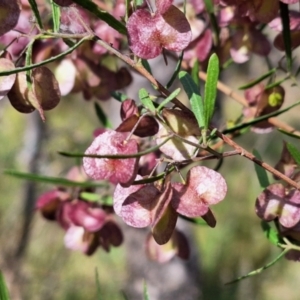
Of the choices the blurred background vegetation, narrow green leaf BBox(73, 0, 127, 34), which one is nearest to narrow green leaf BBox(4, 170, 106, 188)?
narrow green leaf BBox(73, 0, 127, 34)

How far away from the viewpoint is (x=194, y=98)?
45cm

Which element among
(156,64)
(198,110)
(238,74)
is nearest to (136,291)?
(156,64)

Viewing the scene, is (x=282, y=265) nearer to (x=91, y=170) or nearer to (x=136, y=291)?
(x=136, y=291)

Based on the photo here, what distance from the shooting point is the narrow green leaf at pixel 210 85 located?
1.31ft

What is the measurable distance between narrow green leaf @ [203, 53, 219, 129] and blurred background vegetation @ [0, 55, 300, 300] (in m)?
2.04

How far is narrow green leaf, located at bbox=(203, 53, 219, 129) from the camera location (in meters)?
0.40

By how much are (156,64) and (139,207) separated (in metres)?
1.53

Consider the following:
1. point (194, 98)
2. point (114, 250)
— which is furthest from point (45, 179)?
point (114, 250)

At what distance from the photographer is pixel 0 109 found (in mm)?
3586

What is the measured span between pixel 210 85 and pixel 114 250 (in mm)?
2808

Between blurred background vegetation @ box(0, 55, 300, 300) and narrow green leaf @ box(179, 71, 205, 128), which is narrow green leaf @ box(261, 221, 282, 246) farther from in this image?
blurred background vegetation @ box(0, 55, 300, 300)

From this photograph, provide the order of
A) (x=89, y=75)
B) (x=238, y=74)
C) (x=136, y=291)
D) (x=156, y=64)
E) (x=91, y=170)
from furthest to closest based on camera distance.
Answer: (x=238, y=74) → (x=136, y=291) → (x=156, y=64) → (x=89, y=75) → (x=91, y=170)

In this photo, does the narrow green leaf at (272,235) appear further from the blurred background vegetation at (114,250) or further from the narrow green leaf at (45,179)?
the blurred background vegetation at (114,250)

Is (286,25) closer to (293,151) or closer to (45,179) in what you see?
(293,151)
